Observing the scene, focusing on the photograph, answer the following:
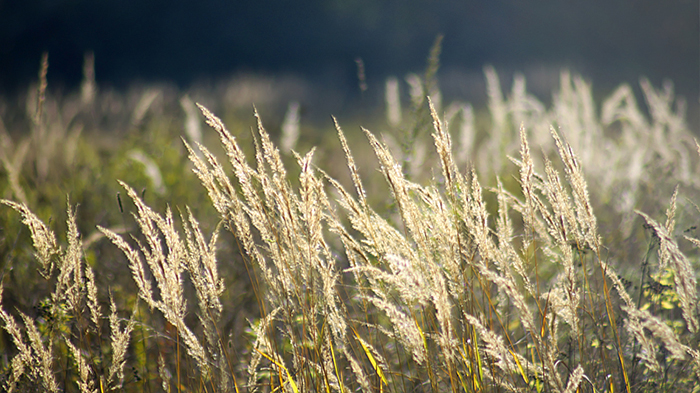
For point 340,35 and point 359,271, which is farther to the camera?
point 340,35

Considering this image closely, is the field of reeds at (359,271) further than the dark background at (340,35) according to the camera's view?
No

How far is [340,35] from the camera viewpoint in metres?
27.0

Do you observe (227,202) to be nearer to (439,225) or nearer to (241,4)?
(439,225)

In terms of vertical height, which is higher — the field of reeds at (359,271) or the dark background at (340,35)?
the dark background at (340,35)

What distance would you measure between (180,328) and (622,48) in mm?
29579

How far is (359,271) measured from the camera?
139 centimetres

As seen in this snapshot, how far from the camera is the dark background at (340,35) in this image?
21.5 metres

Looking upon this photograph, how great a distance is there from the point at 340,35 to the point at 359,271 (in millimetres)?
27542

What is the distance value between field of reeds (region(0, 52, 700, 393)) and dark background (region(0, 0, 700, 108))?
18002 mm

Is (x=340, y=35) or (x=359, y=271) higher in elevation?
(x=340, y=35)

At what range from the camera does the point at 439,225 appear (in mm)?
1191

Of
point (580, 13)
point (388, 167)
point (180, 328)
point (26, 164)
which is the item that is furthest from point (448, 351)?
point (580, 13)

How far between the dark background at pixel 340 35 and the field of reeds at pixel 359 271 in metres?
18.0

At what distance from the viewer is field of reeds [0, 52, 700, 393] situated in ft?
3.94
